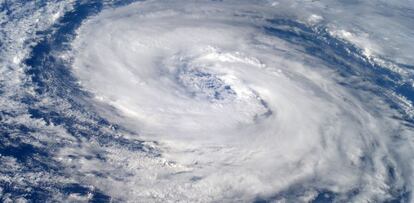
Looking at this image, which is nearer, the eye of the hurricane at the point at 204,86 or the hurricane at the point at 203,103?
the hurricane at the point at 203,103

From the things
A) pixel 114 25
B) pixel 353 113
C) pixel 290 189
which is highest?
pixel 114 25

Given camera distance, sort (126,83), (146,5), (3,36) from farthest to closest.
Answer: (146,5) < (3,36) < (126,83)

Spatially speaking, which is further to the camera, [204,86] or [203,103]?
[204,86]

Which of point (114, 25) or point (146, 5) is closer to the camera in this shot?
point (114, 25)

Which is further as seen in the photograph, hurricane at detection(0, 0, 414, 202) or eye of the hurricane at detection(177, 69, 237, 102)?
eye of the hurricane at detection(177, 69, 237, 102)

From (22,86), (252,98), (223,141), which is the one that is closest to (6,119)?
(22,86)

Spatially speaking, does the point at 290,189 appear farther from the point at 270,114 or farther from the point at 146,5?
the point at 146,5

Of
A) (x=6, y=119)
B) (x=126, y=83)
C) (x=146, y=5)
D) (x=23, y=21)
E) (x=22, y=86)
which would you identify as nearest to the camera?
(x=6, y=119)

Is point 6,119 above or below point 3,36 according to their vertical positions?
below
